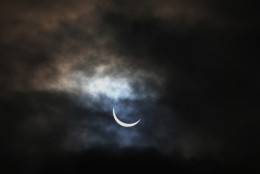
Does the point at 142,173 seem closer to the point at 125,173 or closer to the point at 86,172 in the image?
the point at 125,173

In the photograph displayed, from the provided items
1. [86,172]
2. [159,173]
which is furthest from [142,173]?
[86,172]

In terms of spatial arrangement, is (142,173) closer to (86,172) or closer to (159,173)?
(159,173)

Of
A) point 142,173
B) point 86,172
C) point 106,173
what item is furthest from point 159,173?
point 86,172

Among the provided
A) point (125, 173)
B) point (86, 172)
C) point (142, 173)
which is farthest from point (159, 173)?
point (86, 172)

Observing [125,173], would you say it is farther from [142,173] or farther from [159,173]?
[159,173]

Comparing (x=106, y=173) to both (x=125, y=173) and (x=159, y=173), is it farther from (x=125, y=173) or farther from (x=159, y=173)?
(x=159, y=173)

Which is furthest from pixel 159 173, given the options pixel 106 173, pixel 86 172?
pixel 86 172

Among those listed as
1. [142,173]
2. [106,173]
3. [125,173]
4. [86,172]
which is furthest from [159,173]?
[86,172]
